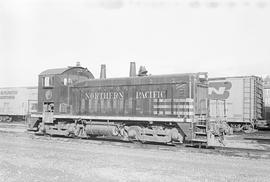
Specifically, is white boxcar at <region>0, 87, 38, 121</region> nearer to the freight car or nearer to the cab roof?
the cab roof

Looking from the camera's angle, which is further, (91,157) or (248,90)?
(248,90)

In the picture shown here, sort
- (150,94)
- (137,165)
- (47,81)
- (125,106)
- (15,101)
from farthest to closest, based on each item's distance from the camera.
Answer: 1. (15,101)
2. (47,81)
3. (125,106)
4. (150,94)
5. (137,165)

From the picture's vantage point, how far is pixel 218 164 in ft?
34.5

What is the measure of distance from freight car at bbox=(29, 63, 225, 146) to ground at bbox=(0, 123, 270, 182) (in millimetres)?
1684

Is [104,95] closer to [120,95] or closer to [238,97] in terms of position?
[120,95]

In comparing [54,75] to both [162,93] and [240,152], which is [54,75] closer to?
[162,93]

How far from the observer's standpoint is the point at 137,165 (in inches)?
390

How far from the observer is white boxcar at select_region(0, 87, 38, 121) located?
33344 mm

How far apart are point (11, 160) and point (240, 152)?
7997mm

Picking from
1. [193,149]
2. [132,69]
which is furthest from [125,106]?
[193,149]

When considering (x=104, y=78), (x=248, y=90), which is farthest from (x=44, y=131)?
(x=248, y=90)

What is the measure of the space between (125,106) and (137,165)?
7306 millimetres

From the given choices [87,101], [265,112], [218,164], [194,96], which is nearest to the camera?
[218,164]

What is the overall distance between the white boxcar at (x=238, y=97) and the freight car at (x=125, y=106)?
22.6ft
